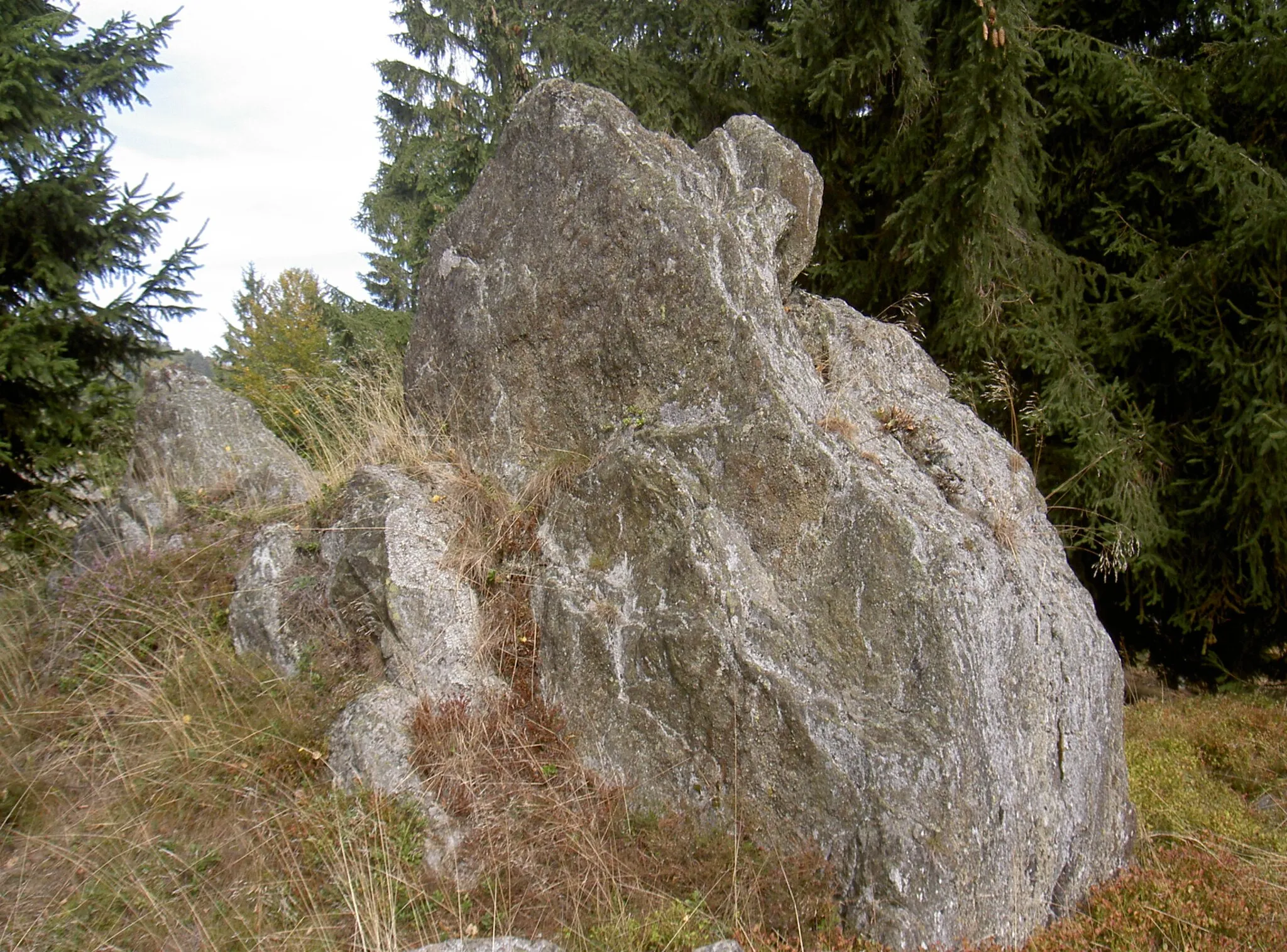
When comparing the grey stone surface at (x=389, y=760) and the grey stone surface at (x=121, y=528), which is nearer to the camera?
the grey stone surface at (x=389, y=760)

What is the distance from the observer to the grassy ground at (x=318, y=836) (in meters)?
3.71

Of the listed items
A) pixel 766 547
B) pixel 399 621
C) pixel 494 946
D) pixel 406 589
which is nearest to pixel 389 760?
pixel 399 621

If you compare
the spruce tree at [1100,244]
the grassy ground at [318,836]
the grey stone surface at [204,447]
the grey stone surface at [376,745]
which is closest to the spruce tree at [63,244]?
the grey stone surface at [204,447]

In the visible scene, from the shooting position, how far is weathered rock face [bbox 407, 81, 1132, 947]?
4.11m

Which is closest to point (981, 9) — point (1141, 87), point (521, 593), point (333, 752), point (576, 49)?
point (1141, 87)

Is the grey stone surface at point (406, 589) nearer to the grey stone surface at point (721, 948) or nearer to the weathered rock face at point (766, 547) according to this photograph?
the weathered rock face at point (766, 547)

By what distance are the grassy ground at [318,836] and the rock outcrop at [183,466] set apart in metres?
0.55

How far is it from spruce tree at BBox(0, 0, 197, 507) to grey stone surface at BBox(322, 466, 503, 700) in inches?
147

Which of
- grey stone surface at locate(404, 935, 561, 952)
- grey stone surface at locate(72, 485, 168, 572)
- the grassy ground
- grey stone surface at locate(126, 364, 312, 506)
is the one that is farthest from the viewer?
grey stone surface at locate(126, 364, 312, 506)

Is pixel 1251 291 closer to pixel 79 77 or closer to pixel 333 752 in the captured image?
pixel 333 752

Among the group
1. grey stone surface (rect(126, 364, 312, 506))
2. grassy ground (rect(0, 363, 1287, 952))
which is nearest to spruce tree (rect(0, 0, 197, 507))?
grey stone surface (rect(126, 364, 312, 506))

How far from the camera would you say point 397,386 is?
249 inches

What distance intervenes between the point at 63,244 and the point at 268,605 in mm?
5108

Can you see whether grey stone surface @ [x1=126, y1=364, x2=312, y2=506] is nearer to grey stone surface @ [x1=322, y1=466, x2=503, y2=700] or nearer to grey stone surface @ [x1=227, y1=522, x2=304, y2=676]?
grey stone surface @ [x1=227, y1=522, x2=304, y2=676]
